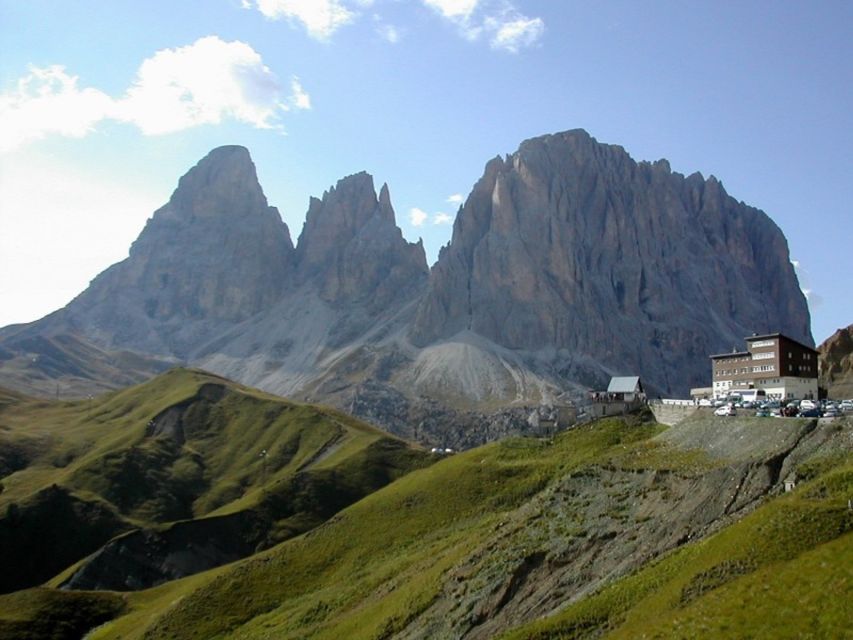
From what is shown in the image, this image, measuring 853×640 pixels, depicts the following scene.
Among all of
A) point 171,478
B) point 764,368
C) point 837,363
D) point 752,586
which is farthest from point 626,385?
point 752,586

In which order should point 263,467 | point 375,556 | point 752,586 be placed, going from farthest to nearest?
1. point 263,467
2. point 375,556
3. point 752,586

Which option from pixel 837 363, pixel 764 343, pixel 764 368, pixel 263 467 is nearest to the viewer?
pixel 764 343

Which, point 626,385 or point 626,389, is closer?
point 626,389

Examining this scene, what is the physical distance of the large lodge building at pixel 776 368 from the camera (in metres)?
98.8

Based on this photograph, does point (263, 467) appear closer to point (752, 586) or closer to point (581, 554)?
point (581, 554)

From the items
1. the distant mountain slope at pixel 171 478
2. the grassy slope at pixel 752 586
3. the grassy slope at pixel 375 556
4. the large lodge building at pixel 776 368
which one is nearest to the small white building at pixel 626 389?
the large lodge building at pixel 776 368

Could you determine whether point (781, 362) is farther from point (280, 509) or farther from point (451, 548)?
Answer: point (280, 509)

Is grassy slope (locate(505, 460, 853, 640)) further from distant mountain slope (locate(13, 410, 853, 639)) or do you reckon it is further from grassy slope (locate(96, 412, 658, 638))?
grassy slope (locate(96, 412, 658, 638))

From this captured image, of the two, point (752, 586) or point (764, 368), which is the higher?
point (764, 368)

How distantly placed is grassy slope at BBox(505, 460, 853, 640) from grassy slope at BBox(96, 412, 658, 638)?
19364 millimetres

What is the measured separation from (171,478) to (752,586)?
119772mm

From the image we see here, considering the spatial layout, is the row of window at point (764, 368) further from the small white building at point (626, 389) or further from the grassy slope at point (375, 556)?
the grassy slope at point (375, 556)

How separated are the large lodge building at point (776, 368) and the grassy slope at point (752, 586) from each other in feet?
202

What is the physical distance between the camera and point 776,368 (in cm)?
10000
